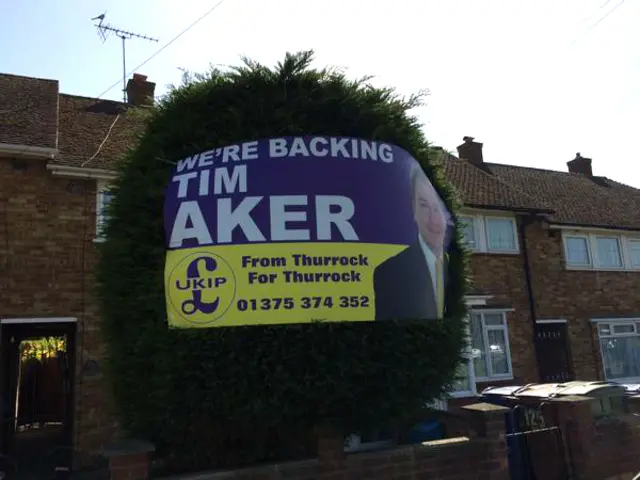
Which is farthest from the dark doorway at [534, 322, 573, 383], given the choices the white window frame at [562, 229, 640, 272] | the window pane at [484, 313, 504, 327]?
the white window frame at [562, 229, 640, 272]

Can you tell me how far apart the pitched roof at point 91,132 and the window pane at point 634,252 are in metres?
16.3

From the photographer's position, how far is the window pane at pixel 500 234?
15805mm

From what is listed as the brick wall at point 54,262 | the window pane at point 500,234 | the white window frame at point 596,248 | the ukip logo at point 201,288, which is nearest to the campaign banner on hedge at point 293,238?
the ukip logo at point 201,288

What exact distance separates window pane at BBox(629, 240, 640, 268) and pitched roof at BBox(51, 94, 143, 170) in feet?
53.3

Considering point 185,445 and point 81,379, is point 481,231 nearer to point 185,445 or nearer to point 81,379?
point 81,379

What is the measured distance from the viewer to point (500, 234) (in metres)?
16.0

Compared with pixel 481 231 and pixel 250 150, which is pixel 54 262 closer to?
pixel 250 150

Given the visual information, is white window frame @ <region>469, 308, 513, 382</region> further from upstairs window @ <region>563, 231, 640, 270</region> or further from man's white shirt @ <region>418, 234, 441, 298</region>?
man's white shirt @ <region>418, 234, 441, 298</region>

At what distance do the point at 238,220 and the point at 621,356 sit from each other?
16594 mm

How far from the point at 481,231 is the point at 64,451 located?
37.8 feet

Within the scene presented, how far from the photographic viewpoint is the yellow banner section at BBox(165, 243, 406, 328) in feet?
16.2

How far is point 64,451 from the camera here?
10797mm

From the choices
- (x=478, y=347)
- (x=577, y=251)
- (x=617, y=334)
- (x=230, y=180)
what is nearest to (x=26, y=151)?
(x=230, y=180)

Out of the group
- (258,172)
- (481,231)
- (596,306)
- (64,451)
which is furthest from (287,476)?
(596,306)
